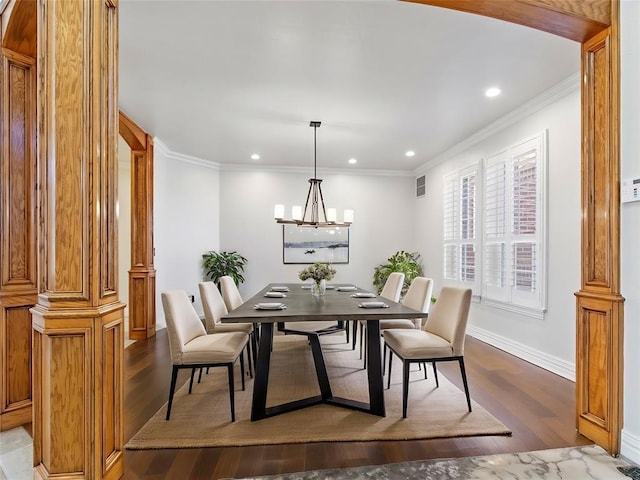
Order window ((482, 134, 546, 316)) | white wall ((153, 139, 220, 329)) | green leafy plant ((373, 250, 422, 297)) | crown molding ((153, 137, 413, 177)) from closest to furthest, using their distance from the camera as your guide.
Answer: window ((482, 134, 546, 316)), white wall ((153, 139, 220, 329)), crown molding ((153, 137, 413, 177)), green leafy plant ((373, 250, 422, 297))

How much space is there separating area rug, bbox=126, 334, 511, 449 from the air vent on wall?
4.08 metres

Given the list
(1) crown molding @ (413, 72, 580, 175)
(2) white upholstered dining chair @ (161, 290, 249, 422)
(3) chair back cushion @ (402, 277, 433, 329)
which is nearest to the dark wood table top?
(2) white upholstered dining chair @ (161, 290, 249, 422)

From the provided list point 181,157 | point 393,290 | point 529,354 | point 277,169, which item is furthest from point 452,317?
point 181,157

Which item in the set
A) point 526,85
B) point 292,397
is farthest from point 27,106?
point 526,85

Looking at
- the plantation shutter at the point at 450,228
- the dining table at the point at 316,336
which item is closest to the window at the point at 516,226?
the plantation shutter at the point at 450,228

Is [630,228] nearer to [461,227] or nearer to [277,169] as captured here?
[461,227]

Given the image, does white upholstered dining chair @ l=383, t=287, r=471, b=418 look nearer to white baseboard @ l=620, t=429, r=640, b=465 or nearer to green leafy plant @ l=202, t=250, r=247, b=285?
white baseboard @ l=620, t=429, r=640, b=465

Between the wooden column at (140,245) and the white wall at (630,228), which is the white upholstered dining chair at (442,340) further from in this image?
the wooden column at (140,245)

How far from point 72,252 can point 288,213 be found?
5.32m

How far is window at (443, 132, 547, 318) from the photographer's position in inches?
155

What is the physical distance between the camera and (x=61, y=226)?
173cm

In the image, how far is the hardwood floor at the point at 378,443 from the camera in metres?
2.07

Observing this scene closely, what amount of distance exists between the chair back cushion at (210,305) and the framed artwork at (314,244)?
3171 mm

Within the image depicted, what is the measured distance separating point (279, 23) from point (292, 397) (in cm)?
285
